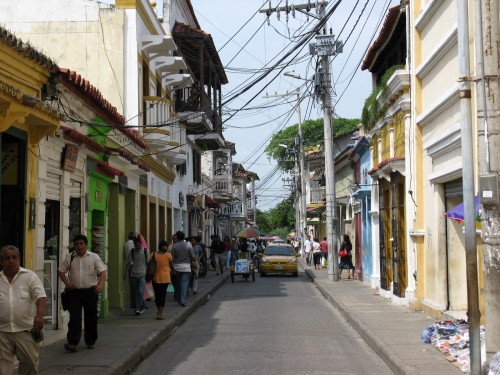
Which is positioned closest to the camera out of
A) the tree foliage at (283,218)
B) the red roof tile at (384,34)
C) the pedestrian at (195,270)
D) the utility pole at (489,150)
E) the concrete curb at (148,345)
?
the utility pole at (489,150)

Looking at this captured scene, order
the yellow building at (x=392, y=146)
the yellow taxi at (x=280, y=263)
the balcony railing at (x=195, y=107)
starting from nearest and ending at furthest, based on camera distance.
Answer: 1. the yellow building at (x=392, y=146)
2. the balcony railing at (x=195, y=107)
3. the yellow taxi at (x=280, y=263)

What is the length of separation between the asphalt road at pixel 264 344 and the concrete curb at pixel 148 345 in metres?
0.12

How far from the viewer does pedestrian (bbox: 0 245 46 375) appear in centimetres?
707

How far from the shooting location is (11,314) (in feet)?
23.2

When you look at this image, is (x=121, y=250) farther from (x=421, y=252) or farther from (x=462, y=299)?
(x=462, y=299)

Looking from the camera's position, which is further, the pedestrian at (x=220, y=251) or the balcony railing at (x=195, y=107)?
the pedestrian at (x=220, y=251)

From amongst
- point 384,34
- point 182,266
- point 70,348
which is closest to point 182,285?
point 182,266

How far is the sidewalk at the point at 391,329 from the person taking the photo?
9188mm

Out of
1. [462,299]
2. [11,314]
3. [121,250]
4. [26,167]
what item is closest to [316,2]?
[121,250]

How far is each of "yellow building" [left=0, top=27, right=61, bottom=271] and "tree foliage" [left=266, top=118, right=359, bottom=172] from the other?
64.2 meters

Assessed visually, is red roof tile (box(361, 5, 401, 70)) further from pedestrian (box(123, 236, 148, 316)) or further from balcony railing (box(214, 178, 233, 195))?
balcony railing (box(214, 178, 233, 195))

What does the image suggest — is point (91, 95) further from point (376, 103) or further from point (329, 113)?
point (329, 113)

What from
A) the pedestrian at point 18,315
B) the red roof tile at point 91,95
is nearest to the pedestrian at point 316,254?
the red roof tile at point 91,95

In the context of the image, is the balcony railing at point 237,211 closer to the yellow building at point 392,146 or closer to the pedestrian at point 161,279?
the yellow building at point 392,146
